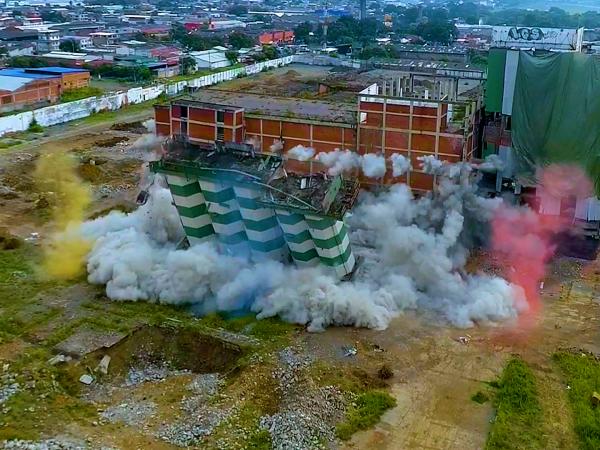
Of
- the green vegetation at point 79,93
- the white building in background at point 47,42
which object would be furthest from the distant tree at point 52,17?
the green vegetation at point 79,93

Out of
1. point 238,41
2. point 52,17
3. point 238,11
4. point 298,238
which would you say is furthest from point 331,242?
point 238,11

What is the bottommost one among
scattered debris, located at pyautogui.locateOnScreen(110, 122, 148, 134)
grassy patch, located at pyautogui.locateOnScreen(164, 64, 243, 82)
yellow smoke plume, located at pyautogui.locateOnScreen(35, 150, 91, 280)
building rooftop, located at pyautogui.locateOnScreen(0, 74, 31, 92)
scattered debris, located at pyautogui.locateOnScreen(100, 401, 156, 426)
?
scattered debris, located at pyautogui.locateOnScreen(100, 401, 156, 426)

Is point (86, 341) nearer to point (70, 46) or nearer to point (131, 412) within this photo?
point (131, 412)

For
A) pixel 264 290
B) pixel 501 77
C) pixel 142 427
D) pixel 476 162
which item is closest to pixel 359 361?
pixel 264 290

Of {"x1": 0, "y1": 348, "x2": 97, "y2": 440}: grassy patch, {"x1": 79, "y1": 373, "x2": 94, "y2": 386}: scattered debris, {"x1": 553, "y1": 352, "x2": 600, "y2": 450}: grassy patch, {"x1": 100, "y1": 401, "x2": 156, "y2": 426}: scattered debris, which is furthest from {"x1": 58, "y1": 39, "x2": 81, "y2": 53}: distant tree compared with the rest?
{"x1": 553, "y1": 352, "x2": 600, "y2": 450}: grassy patch

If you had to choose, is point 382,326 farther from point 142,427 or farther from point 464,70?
point 464,70

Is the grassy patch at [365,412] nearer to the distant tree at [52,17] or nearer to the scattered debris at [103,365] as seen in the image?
the scattered debris at [103,365]

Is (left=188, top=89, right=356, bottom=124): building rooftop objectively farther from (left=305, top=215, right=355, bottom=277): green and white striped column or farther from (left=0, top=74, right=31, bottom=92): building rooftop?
(left=0, top=74, right=31, bottom=92): building rooftop
